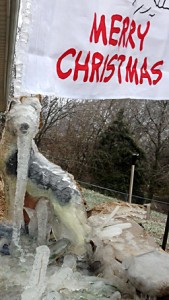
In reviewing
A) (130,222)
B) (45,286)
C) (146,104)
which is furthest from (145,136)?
(45,286)

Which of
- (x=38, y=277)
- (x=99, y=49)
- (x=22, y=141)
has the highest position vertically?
(x=99, y=49)

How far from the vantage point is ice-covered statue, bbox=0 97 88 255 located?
6.56ft

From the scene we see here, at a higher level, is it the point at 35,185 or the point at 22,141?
the point at 22,141

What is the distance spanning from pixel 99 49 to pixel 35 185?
2.24 ft

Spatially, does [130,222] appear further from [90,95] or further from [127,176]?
[127,176]

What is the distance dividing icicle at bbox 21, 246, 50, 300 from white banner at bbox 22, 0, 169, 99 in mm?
675

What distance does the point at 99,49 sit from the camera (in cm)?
202

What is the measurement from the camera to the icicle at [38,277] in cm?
172

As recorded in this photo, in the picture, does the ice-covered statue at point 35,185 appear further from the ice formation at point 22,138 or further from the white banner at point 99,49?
the white banner at point 99,49

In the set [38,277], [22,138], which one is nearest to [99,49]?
[22,138]

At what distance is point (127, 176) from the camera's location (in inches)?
483

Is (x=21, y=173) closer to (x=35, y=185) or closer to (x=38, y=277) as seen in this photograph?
(x=35, y=185)

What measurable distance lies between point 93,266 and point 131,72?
95cm

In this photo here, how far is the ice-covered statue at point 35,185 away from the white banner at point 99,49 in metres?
0.20
